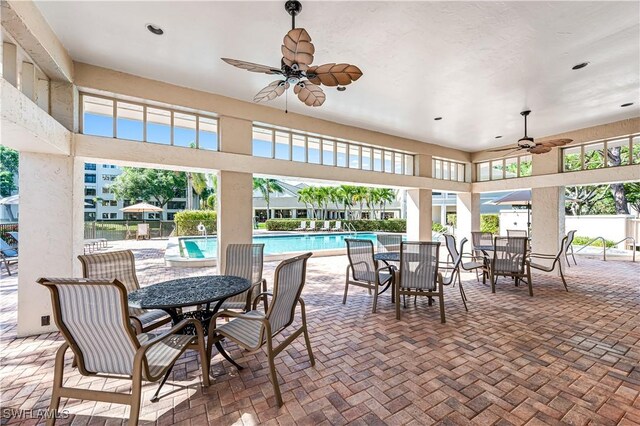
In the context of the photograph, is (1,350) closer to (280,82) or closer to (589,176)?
(280,82)

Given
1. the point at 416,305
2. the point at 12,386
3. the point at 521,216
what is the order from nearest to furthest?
the point at 12,386
the point at 416,305
the point at 521,216

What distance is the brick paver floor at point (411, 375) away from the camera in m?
2.19

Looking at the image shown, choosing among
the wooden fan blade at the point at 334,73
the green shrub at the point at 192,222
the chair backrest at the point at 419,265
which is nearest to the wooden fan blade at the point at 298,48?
the wooden fan blade at the point at 334,73

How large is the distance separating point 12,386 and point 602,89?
8.94 metres

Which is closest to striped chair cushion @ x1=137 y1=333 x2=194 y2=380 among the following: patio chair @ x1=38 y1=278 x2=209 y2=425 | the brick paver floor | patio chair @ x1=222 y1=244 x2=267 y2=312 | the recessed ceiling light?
patio chair @ x1=38 y1=278 x2=209 y2=425

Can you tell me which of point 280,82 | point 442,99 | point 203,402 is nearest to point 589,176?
point 442,99

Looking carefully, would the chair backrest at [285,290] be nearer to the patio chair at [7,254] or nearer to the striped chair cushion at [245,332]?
the striped chair cushion at [245,332]

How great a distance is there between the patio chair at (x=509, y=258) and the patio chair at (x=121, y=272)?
5796 mm

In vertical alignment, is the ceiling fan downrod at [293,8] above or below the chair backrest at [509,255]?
above

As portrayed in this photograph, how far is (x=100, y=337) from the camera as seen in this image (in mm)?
1819

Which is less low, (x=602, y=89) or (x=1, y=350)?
(x=602, y=89)

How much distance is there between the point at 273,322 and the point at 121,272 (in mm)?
2018

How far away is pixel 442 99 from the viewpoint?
5.34 m

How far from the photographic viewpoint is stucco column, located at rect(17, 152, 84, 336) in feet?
11.8
